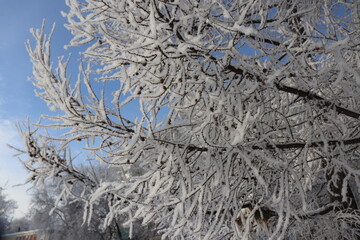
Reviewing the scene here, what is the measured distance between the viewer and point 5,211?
4959 cm

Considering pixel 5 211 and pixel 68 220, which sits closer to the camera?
pixel 68 220

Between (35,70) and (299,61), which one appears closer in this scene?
(299,61)

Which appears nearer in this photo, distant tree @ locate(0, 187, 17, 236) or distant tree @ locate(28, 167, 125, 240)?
distant tree @ locate(28, 167, 125, 240)

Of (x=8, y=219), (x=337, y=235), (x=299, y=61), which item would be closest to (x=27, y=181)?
(x=299, y=61)

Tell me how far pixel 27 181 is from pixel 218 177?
83.0 inches

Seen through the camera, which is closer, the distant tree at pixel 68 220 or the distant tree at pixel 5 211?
the distant tree at pixel 68 220

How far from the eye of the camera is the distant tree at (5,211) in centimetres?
4769

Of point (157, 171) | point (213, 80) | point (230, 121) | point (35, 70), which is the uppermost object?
point (35, 70)

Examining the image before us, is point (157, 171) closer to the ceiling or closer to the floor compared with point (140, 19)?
closer to the floor

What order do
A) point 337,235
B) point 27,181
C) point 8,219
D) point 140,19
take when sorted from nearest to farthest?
point 140,19 → point 27,181 → point 337,235 → point 8,219

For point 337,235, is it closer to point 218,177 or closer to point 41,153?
point 218,177

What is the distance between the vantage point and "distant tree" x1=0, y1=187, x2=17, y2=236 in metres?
47.7

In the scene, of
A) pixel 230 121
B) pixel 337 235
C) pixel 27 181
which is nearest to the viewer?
pixel 230 121

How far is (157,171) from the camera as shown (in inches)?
109
